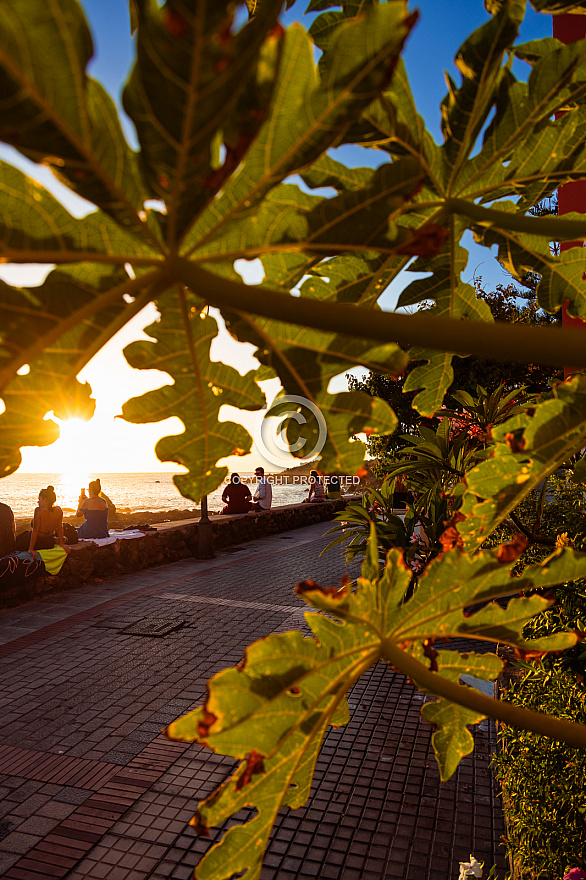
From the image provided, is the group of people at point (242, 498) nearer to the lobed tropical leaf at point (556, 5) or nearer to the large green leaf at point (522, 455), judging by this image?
the large green leaf at point (522, 455)

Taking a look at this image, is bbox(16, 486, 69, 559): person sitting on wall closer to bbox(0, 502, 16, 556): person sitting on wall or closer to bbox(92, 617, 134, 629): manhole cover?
bbox(0, 502, 16, 556): person sitting on wall

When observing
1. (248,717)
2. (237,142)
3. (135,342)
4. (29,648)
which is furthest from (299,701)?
(29,648)

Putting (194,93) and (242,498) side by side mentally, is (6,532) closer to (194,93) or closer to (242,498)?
(242,498)

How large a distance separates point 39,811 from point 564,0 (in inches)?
195

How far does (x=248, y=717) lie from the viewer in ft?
1.94

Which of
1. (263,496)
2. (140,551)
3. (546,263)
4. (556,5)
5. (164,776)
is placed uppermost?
(556,5)

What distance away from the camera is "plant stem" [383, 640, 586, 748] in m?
0.53

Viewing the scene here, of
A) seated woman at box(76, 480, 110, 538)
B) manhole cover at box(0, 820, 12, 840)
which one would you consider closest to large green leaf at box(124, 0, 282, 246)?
manhole cover at box(0, 820, 12, 840)

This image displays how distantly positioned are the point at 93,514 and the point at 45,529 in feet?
6.02

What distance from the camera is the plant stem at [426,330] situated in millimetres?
375

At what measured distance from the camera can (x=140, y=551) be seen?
38.7ft

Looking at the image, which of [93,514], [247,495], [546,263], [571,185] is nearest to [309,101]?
[546,263]

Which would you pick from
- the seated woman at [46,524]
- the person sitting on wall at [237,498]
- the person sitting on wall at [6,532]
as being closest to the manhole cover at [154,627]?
the seated woman at [46,524]

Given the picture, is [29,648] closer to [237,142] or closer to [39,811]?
[39,811]
